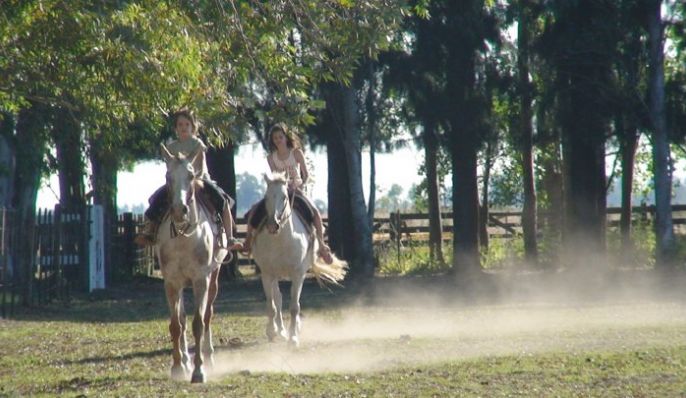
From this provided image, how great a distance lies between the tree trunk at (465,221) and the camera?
36.7 meters

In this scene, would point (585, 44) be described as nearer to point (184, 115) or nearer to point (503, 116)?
point (503, 116)

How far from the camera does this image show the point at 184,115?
1445 centimetres

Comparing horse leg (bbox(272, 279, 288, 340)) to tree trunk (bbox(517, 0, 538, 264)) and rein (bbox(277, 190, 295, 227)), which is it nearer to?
rein (bbox(277, 190, 295, 227))

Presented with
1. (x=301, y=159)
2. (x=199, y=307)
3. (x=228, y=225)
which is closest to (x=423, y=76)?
(x=301, y=159)

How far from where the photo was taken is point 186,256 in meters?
13.9

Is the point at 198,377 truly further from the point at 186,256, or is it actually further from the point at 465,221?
the point at 465,221

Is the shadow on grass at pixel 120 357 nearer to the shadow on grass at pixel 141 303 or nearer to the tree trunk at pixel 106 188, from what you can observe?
the shadow on grass at pixel 141 303

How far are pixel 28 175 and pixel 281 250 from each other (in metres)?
17.0

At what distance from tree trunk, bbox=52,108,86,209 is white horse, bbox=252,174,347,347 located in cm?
1051

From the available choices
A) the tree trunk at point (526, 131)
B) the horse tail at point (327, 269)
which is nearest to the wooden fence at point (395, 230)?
the tree trunk at point (526, 131)

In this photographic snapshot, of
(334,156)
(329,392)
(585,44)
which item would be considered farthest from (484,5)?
(329,392)

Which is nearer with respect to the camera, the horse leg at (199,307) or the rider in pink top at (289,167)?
the horse leg at (199,307)

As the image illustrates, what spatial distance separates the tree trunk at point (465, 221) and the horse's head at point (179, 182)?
932 inches

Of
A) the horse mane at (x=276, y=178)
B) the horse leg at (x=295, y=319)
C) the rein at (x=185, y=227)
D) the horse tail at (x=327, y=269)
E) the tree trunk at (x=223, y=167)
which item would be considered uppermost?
the tree trunk at (x=223, y=167)
